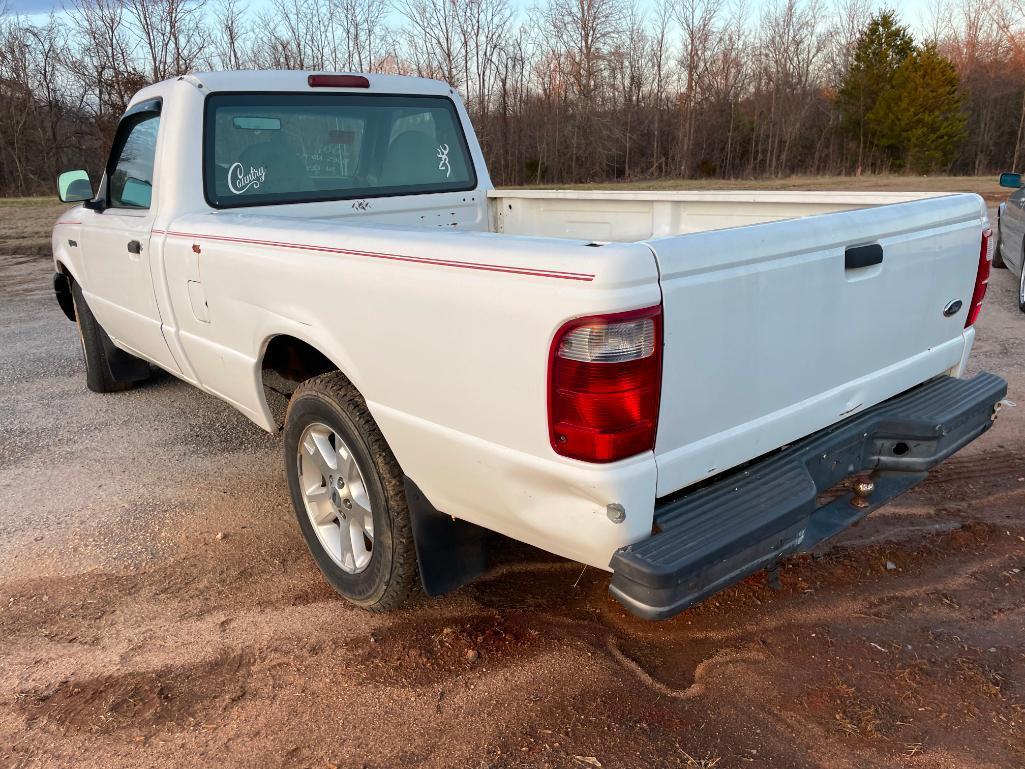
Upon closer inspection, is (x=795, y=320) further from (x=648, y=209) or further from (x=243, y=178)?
(x=243, y=178)

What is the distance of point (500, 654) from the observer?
283 centimetres

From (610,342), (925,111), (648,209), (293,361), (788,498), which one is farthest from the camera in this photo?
(925,111)

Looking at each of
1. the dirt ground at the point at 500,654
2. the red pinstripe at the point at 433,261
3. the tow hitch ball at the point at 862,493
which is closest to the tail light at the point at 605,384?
the red pinstripe at the point at 433,261

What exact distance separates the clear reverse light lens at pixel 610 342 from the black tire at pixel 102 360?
470cm

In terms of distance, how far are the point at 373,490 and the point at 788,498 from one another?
1365mm

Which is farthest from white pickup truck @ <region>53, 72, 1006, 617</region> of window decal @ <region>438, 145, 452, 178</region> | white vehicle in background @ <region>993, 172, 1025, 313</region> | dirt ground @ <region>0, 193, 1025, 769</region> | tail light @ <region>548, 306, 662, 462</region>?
white vehicle in background @ <region>993, 172, 1025, 313</region>

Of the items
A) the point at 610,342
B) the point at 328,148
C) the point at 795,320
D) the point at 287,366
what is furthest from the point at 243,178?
the point at 795,320

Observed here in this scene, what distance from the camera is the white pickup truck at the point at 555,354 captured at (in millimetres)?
2021

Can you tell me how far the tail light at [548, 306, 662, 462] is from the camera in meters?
1.95

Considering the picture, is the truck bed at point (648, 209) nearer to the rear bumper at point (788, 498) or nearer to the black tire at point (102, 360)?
the rear bumper at point (788, 498)

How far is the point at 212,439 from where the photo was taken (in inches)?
198

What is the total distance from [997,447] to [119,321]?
16.9 feet

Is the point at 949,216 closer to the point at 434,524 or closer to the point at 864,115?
the point at 434,524

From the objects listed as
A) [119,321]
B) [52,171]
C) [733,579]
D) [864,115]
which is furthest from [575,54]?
[733,579]
